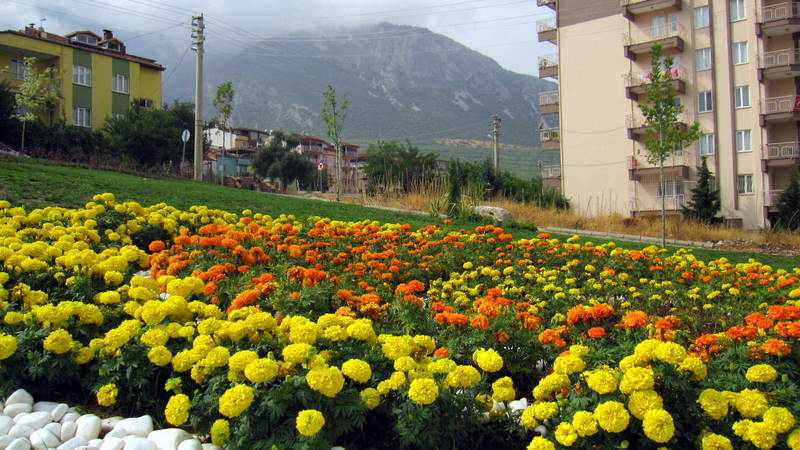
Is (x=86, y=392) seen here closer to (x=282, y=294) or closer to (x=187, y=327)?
(x=187, y=327)

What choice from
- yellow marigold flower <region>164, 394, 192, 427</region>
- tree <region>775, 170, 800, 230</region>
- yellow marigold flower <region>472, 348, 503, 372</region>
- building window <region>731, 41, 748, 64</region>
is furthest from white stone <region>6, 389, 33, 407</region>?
building window <region>731, 41, 748, 64</region>

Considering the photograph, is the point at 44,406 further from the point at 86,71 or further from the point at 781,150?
the point at 86,71

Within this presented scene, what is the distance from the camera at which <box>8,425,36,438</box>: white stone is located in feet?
9.26

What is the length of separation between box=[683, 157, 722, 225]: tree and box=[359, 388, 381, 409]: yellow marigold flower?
25276mm

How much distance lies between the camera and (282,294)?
4.14m

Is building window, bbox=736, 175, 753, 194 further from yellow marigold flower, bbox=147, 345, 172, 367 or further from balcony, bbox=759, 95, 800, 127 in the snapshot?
yellow marigold flower, bbox=147, 345, 172, 367

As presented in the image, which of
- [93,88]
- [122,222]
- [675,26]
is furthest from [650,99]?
[93,88]

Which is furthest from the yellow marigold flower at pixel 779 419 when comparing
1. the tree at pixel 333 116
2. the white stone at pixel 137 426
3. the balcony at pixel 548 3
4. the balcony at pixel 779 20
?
the balcony at pixel 548 3

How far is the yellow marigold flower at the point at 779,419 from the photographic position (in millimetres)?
2229

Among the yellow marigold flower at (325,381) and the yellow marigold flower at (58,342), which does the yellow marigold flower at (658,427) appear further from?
the yellow marigold flower at (58,342)

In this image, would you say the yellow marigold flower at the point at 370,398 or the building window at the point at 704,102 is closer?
the yellow marigold flower at the point at 370,398

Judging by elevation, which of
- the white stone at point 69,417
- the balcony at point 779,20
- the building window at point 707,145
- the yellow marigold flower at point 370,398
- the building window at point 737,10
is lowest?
the white stone at point 69,417

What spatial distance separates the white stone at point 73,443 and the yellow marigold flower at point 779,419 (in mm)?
2925

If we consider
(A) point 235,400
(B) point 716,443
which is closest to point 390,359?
(A) point 235,400
